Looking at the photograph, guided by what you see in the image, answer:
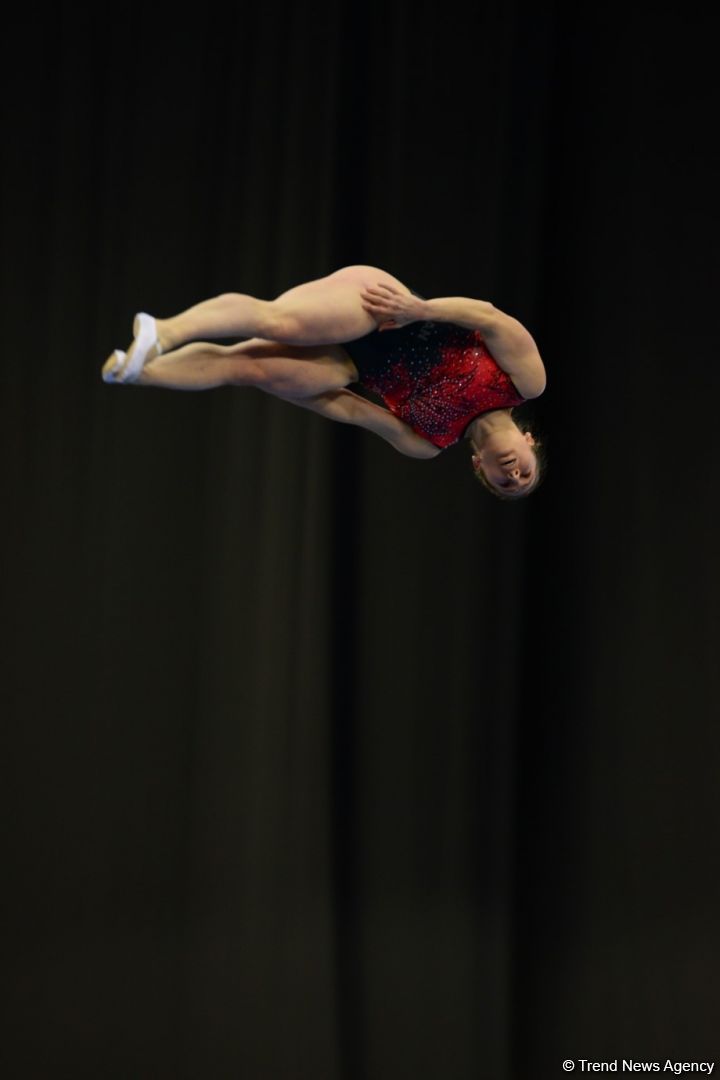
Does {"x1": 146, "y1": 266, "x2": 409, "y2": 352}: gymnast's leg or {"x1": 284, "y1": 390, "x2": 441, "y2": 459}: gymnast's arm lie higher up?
{"x1": 146, "y1": 266, "x2": 409, "y2": 352}: gymnast's leg

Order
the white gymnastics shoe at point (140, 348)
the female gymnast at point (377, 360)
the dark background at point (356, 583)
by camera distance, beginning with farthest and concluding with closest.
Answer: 1. the dark background at point (356, 583)
2. the female gymnast at point (377, 360)
3. the white gymnastics shoe at point (140, 348)

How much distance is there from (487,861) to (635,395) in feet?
5.76

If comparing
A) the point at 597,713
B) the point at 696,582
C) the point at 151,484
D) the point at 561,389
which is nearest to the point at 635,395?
the point at 561,389

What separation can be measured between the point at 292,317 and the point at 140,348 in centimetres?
36

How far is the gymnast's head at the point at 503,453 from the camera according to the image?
2840 mm

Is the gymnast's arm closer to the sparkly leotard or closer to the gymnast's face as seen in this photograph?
the sparkly leotard

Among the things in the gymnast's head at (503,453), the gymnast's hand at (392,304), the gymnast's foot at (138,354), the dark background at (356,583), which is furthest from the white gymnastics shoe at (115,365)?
the dark background at (356,583)

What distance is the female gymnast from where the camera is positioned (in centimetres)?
250

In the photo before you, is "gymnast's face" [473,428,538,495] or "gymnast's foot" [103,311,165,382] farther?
"gymnast's face" [473,428,538,495]

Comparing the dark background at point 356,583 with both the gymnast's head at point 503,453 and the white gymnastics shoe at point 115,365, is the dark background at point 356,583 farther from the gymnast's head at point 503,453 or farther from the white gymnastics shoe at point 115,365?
the white gymnastics shoe at point 115,365

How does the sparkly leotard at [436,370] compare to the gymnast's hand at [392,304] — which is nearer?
the gymnast's hand at [392,304]

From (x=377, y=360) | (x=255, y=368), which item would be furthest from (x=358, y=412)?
(x=255, y=368)

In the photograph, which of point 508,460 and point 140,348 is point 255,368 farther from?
point 508,460

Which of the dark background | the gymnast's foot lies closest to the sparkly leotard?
the gymnast's foot
